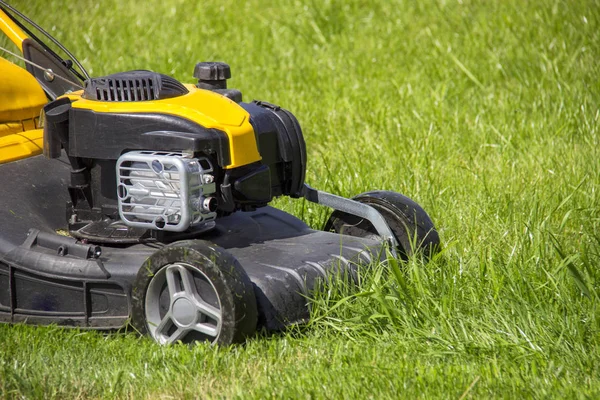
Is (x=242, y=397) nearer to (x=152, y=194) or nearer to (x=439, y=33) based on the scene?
(x=152, y=194)

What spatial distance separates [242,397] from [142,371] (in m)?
0.36

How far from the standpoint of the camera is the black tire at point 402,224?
3.33 meters

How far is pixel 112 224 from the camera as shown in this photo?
3090 mm

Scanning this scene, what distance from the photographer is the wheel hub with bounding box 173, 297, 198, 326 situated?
2760mm

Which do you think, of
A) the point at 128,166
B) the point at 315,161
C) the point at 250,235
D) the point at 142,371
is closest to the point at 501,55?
the point at 315,161

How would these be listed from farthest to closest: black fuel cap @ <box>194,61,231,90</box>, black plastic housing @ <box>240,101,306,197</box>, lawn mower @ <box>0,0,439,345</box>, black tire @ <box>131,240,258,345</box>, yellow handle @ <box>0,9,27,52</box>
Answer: yellow handle @ <box>0,9,27,52</box>, black fuel cap @ <box>194,61,231,90</box>, black plastic housing @ <box>240,101,306,197</box>, lawn mower @ <box>0,0,439,345</box>, black tire @ <box>131,240,258,345</box>

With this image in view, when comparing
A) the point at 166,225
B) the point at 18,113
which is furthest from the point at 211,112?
the point at 18,113

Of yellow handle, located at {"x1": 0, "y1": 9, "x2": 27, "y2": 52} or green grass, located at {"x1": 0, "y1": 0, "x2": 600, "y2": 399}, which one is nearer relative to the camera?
green grass, located at {"x1": 0, "y1": 0, "x2": 600, "y2": 399}

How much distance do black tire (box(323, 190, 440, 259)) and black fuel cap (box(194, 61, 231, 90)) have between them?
702 mm

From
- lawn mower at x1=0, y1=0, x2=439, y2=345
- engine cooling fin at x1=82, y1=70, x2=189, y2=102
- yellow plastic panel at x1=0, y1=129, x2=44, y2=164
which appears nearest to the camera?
lawn mower at x1=0, y1=0, x2=439, y2=345

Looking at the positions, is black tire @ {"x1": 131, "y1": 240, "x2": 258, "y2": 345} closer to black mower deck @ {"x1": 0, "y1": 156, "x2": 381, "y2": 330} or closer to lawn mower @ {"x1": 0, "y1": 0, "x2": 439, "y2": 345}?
lawn mower @ {"x1": 0, "y1": 0, "x2": 439, "y2": 345}

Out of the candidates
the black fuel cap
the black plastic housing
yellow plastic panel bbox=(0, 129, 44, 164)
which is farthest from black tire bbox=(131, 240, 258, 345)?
yellow plastic panel bbox=(0, 129, 44, 164)

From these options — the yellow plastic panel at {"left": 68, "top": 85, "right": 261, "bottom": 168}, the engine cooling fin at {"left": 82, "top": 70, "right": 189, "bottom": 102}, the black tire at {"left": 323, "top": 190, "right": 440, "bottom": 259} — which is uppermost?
the engine cooling fin at {"left": 82, "top": 70, "right": 189, "bottom": 102}

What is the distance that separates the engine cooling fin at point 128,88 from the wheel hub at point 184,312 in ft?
2.32
